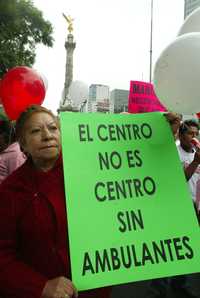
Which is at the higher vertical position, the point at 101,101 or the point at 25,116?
the point at 101,101

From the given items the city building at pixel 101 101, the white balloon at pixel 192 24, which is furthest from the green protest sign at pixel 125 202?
the city building at pixel 101 101

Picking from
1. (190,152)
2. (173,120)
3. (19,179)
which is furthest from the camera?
(190,152)

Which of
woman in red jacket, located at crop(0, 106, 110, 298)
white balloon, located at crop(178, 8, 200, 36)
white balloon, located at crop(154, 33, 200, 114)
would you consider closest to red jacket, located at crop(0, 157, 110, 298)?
woman in red jacket, located at crop(0, 106, 110, 298)

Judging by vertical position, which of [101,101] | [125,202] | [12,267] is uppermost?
[101,101]

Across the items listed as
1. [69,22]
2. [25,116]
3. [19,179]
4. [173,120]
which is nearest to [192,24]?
[173,120]

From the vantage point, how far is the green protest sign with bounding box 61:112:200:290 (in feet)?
5.03

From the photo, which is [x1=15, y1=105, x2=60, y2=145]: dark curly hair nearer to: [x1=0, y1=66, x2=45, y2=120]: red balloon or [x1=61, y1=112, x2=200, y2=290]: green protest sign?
[x1=61, y1=112, x2=200, y2=290]: green protest sign

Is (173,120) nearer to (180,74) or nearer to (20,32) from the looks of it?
(180,74)

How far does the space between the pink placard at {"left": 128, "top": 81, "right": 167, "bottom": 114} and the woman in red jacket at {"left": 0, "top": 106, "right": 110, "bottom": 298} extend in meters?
1.68

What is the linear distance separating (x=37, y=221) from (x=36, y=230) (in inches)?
1.6

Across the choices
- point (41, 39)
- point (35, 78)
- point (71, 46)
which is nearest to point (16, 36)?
point (41, 39)

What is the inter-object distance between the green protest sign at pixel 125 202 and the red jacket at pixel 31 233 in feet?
0.25

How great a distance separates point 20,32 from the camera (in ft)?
57.1

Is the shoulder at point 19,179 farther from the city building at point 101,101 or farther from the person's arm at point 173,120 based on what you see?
the city building at point 101,101
